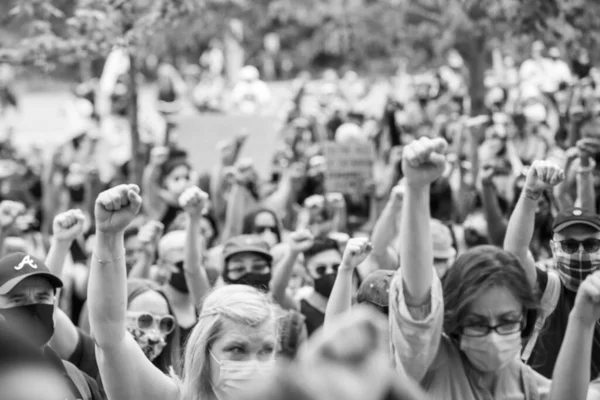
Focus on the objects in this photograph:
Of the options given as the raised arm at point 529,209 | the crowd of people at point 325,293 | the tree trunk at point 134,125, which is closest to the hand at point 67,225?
the crowd of people at point 325,293

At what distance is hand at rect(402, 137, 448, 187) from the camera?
9.87ft

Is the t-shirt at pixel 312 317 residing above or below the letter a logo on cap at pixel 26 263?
below

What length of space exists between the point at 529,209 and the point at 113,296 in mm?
1924

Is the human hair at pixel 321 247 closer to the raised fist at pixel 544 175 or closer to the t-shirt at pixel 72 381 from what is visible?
the t-shirt at pixel 72 381

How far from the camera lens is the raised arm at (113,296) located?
3.42m

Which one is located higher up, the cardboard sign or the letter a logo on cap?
the cardboard sign

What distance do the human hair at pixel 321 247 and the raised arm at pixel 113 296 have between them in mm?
3150

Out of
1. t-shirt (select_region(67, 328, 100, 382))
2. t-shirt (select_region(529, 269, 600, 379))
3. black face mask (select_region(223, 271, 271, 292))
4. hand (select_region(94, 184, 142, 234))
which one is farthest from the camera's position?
black face mask (select_region(223, 271, 271, 292))

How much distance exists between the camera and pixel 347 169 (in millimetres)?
10547

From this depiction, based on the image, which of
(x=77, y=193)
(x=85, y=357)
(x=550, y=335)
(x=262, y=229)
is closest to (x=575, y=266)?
(x=550, y=335)

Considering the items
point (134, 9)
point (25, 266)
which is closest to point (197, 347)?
point (25, 266)

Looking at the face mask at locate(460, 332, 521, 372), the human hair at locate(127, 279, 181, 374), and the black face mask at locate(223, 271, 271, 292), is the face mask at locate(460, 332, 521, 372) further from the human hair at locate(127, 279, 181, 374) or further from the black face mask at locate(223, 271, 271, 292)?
the black face mask at locate(223, 271, 271, 292)

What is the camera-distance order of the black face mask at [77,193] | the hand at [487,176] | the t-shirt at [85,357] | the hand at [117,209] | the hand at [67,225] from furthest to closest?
the black face mask at [77,193] < the hand at [487,176] < the hand at [67,225] < the t-shirt at [85,357] < the hand at [117,209]

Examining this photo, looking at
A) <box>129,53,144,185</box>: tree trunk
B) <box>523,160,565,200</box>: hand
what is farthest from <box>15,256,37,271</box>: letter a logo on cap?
<box>129,53,144,185</box>: tree trunk
